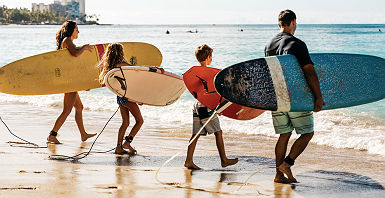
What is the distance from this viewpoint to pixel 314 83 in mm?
4199

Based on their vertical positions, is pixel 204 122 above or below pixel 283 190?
above

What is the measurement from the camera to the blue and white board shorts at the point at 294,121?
432 cm

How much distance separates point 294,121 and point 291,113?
0.07 metres

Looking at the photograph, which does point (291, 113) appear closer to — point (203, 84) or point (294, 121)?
point (294, 121)

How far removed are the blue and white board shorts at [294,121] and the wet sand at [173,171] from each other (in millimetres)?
492

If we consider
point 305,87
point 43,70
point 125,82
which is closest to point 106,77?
point 125,82

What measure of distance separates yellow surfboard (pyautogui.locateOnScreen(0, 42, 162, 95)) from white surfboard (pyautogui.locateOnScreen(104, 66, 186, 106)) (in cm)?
112

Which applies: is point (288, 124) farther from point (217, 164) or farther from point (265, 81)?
point (217, 164)

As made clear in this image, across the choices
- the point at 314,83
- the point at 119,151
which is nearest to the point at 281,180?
the point at 314,83

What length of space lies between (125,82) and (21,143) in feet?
5.31

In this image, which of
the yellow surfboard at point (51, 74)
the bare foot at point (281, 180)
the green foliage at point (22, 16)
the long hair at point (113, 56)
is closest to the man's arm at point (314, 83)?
the bare foot at point (281, 180)

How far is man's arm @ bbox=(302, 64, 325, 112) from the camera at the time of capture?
415cm

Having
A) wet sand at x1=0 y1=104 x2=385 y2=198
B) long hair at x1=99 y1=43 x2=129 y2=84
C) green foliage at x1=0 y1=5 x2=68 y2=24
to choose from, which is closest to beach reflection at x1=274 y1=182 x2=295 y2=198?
wet sand at x1=0 y1=104 x2=385 y2=198

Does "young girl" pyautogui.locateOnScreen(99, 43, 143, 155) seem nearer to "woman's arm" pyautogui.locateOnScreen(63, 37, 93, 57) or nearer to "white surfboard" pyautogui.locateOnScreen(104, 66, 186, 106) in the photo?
"white surfboard" pyautogui.locateOnScreen(104, 66, 186, 106)
